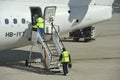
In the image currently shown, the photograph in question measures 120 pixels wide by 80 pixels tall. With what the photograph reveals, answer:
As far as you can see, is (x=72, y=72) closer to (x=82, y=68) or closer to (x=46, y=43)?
(x=82, y=68)

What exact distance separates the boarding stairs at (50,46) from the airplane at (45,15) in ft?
0.83

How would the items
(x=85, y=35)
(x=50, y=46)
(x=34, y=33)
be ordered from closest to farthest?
(x=34, y=33) → (x=50, y=46) → (x=85, y=35)

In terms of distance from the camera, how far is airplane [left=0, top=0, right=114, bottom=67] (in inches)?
901

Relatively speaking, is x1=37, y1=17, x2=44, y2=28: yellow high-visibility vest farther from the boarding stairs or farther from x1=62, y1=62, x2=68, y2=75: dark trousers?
x1=62, y1=62, x2=68, y2=75: dark trousers

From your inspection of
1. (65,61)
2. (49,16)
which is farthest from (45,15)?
(65,61)

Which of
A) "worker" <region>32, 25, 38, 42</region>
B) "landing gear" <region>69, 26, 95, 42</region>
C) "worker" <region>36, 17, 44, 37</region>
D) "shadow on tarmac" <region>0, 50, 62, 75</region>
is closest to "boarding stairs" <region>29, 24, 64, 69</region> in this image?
"worker" <region>32, 25, 38, 42</region>

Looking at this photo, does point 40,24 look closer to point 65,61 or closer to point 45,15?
point 45,15

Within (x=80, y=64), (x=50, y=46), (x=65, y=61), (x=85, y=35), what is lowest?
(x=80, y=64)

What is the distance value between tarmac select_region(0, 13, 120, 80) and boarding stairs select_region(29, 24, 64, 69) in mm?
608

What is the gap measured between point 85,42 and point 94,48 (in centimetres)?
372

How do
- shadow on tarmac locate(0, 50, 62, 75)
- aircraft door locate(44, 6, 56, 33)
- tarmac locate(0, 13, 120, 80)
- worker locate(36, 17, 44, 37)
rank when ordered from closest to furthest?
1. tarmac locate(0, 13, 120, 80)
2. shadow on tarmac locate(0, 50, 62, 75)
3. worker locate(36, 17, 44, 37)
4. aircraft door locate(44, 6, 56, 33)

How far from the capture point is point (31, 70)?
23.1m

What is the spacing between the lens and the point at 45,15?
945 inches

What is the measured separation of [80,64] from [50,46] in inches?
108
